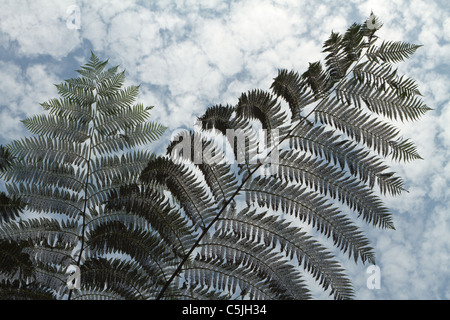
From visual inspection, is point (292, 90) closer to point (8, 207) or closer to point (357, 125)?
point (357, 125)

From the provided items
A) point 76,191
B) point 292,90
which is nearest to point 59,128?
point 76,191

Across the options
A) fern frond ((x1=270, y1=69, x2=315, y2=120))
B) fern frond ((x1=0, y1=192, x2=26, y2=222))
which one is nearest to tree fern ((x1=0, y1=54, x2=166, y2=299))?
fern frond ((x1=0, y1=192, x2=26, y2=222))

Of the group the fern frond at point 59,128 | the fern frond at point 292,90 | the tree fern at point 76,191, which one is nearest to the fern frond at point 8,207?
the tree fern at point 76,191

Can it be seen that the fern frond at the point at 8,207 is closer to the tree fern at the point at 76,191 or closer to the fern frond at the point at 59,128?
the tree fern at the point at 76,191

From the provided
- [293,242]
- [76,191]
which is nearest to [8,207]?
[76,191]

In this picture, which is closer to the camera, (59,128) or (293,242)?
(293,242)

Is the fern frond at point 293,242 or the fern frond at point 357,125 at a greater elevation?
the fern frond at point 357,125

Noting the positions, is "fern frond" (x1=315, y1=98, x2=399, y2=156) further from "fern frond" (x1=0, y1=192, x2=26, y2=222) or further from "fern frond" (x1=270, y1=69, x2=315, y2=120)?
"fern frond" (x1=0, y1=192, x2=26, y2=222)

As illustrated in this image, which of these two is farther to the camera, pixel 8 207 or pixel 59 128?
pixel 59 128

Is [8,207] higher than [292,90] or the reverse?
the reverse

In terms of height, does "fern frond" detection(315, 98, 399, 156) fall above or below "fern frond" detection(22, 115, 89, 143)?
below

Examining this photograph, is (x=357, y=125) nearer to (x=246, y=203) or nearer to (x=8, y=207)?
(x=246, y=203)

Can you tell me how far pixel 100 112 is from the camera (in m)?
3.04
